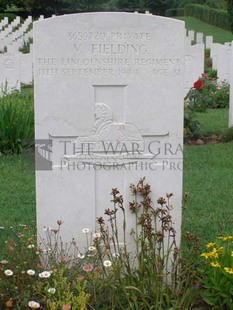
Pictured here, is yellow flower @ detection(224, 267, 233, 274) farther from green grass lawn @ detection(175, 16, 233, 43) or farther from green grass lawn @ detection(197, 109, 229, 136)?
green grass lawn @ detection(175, 16, 233, 43)

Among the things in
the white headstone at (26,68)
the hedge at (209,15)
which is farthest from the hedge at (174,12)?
the white headstone at (26,68)

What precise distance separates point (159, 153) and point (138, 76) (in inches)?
18.4

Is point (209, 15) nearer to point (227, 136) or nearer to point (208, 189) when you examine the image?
point (227, 136)

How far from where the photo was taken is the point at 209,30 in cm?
3697

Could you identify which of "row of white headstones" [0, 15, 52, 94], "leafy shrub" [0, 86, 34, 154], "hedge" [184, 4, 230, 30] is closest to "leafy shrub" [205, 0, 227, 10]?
"hedge" [184, 4, 230, 30]

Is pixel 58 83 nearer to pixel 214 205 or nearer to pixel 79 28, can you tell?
pixel 79 28

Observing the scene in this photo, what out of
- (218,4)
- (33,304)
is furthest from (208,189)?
(218,4)

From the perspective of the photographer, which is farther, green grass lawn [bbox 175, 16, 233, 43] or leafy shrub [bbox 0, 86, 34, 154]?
green grass lawn [bbox 175, 16, 233, 43]

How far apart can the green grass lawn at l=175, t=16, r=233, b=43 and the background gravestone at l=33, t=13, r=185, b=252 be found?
27312mm

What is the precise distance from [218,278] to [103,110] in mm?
1144

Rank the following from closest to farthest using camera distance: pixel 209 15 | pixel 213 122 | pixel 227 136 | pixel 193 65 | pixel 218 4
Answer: pixel 227 136 → pixel 213 122 → pixel 193 65 → pixel 209 15 → pixel 218 4

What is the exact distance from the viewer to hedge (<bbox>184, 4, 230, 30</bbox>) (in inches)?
1476

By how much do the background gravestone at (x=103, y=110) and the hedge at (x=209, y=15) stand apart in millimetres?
32657

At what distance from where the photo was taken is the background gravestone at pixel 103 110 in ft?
12.2
